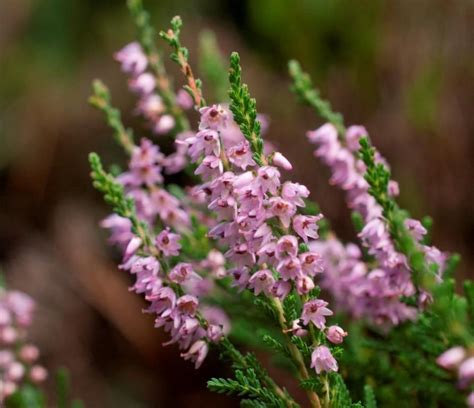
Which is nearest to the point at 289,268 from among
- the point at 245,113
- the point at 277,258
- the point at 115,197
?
the point at 277,258

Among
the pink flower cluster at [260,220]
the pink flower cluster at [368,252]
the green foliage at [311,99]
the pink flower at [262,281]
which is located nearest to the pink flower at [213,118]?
the pink flower cluster at [260,220]

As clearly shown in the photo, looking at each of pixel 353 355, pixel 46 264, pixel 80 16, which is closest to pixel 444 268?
pixel 353 355

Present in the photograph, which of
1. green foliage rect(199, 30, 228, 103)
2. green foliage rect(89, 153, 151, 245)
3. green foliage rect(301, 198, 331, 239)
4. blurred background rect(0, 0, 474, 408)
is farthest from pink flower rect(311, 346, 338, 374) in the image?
blurred background rect(0, 0, 474, 408)

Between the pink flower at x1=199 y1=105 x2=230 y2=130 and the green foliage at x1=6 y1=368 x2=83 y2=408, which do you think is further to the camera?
the green foliage at x1=6 y1=368 x2=83 y2=408

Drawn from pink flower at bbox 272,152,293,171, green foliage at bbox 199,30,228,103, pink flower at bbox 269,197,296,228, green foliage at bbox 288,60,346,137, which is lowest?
pink flower at bbox 269,197,296,228

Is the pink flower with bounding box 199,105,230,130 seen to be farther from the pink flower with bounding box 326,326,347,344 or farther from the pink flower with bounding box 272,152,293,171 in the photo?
the pink flower with bounding box 326,326,347,344

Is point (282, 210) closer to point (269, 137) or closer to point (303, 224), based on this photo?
point (303, 224)

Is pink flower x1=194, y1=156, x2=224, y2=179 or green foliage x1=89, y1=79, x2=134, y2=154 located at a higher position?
green foliage x1=89, y1=79, x2=134, y2=154
